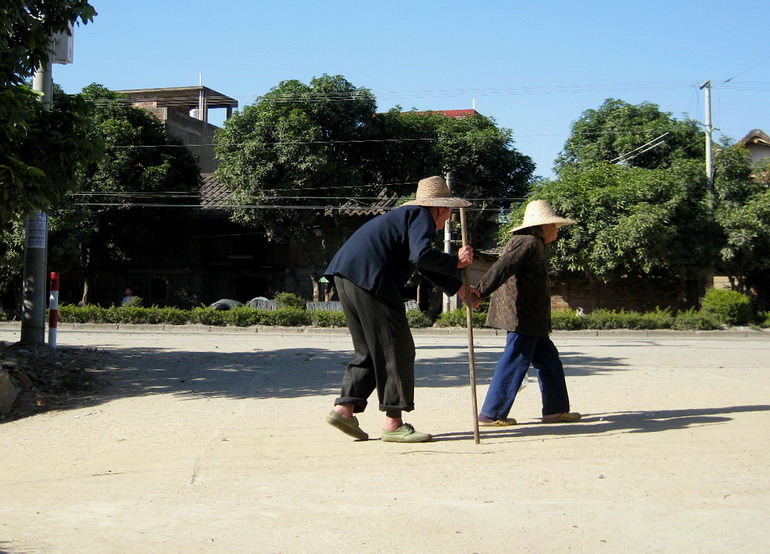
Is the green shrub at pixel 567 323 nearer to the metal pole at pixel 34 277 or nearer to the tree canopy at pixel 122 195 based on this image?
the metal pole at pixel 34 277

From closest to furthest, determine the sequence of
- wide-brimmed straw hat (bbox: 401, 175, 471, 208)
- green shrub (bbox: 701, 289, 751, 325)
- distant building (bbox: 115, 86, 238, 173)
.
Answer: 1. wide-brimmed straw hat (bbox: 401, 175, 471, 208)
2. green shrub (bbox: 701, 289, 751, 325)
3. distant building (bbox: 115, 86, 238, 173)

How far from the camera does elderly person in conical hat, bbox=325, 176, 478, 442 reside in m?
5.34

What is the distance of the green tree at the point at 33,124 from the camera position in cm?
741

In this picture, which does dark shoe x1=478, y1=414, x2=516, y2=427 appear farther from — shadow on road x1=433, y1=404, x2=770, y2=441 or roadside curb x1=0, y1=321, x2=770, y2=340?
roadside curb x1=0, y1=321, x2=770, y2=340

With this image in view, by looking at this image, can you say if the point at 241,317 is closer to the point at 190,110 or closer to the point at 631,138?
the point at 631,138

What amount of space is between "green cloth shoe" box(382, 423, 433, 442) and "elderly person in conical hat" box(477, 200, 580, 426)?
0.82m

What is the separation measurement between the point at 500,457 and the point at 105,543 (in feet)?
8.08

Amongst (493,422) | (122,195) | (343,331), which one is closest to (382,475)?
(493,422)

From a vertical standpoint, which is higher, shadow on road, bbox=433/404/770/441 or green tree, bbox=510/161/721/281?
green tree, bbox=510/161/721/281

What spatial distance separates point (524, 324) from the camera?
19.7 ft

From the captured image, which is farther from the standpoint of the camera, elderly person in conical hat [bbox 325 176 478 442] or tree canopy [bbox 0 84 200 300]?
tree canopy [bbox 0 84 200 300]

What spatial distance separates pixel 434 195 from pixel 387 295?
0.82m

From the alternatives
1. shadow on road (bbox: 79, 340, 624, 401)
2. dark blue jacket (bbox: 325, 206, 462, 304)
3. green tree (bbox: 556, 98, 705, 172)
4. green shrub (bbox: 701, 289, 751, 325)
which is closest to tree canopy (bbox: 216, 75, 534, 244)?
green tree (bbox: 556, 98, 705, 172)

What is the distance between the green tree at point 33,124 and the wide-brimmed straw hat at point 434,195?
390cm
